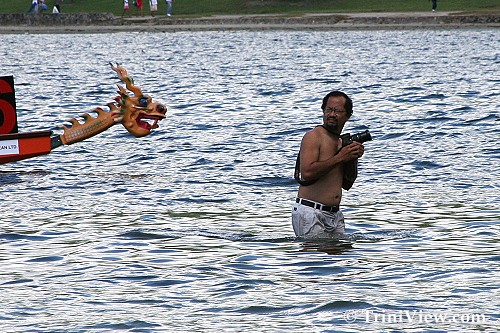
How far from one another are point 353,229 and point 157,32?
2662 inches

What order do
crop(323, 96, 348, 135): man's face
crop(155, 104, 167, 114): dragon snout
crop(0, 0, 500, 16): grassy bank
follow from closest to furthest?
crop(323, 96, 348, 135): man's face, crop(155, 104, 167, 114): dragon snout, crop(0, 0, 500, 16): grassy bank

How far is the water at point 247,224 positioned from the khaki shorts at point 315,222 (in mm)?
163

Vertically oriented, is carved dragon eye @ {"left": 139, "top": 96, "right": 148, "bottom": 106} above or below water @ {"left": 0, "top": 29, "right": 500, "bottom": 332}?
above

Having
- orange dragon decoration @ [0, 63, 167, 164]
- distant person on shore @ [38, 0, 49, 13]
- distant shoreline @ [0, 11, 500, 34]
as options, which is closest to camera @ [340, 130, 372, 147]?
orange dragon decoration @ [0, 63, 167, 164]

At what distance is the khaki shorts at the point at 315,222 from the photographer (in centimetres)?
1321

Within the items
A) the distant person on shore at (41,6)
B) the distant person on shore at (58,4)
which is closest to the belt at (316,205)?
the distant person on shore at (58,4)

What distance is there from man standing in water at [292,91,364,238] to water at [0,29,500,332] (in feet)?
1.04

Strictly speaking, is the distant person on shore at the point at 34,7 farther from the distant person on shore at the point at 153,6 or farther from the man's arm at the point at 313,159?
the man's arm at the point at 313,159

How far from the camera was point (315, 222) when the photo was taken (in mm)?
13219

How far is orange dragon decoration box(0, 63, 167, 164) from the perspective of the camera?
2088 cm

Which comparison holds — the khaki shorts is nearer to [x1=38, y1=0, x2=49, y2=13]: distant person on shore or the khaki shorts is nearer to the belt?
the belt

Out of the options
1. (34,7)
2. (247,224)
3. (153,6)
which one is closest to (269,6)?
(153,6)

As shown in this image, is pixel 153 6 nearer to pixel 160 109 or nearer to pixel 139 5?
pixel 139 5

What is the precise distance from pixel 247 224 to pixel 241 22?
61.7 metres
